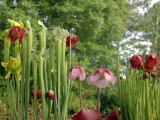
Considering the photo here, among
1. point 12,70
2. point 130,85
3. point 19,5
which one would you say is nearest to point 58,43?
point 12,70

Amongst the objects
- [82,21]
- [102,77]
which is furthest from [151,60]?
[82,21]

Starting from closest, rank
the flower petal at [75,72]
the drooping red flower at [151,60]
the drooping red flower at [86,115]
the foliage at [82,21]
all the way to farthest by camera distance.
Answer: the drooping red flower at [86,115] → the drooping red flower at [151,60] → the flower petal at [75,72] → the foliage at [82,21]

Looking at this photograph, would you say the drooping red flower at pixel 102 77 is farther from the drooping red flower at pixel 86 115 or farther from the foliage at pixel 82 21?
the foliage at pixel 82 21

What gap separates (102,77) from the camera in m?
1.03

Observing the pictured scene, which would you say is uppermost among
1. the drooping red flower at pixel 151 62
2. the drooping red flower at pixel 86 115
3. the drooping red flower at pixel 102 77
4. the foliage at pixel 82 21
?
the foliage at pixel 82 21

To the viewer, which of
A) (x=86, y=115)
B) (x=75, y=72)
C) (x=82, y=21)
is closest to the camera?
(x=86, y=115)

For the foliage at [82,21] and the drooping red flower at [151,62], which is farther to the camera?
the foliage at [82,21]

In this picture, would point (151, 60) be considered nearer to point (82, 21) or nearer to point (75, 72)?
point (75, 72)

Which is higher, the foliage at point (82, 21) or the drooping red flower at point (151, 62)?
the foliage at point (82, 21)

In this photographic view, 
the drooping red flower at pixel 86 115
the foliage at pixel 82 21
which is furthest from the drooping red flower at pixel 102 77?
the foliage at pixel 82 21

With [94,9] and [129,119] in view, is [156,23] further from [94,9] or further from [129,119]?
[129,119]

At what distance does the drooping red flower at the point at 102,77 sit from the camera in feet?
3.29

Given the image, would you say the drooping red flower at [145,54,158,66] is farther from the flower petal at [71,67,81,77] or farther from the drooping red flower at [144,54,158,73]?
the flower petal at [71,67,81,77]

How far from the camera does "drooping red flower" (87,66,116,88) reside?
3.29 ft
